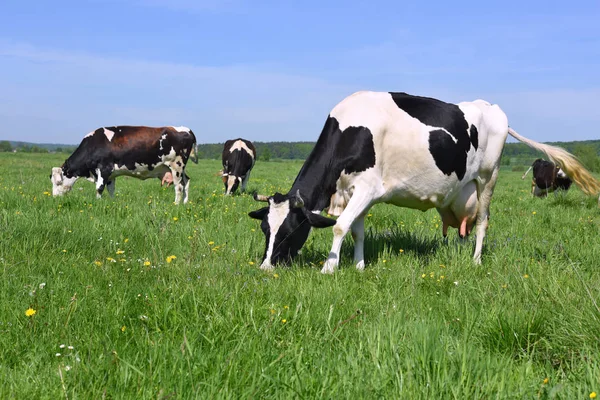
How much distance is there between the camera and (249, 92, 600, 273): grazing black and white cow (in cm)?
588

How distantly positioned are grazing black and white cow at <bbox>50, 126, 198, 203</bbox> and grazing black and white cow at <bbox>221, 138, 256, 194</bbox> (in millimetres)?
2568

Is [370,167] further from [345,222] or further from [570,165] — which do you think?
[570,165]

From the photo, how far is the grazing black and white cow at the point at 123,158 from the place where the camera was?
1458 cm

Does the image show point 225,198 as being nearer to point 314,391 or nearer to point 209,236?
point 209,236

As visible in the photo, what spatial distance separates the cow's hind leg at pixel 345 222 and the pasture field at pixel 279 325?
232 mm

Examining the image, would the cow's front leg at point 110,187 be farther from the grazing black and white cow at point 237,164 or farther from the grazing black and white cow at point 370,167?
the grazing black and white cow at point 370,167

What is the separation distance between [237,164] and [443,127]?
483 inches

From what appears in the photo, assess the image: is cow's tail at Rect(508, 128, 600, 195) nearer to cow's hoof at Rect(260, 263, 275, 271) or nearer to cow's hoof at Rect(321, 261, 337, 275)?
cow's hoof at Rect(321, 261, 337, 275)

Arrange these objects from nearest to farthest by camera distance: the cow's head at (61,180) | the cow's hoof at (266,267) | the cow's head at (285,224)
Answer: the cow's hoof at (266,267) < the cow's head at (285,224) < the cow's head at (61,180)

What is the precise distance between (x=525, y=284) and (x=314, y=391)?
2.58 m

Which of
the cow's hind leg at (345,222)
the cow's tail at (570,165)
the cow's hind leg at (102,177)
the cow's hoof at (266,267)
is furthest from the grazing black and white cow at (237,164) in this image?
the cow's hoof at (266,267)

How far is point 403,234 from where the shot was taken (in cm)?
767

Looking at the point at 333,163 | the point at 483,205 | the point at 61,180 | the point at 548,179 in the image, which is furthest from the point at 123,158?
the point at 548,179

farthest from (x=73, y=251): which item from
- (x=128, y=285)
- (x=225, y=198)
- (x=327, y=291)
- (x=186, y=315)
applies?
(x=225, y=198)
